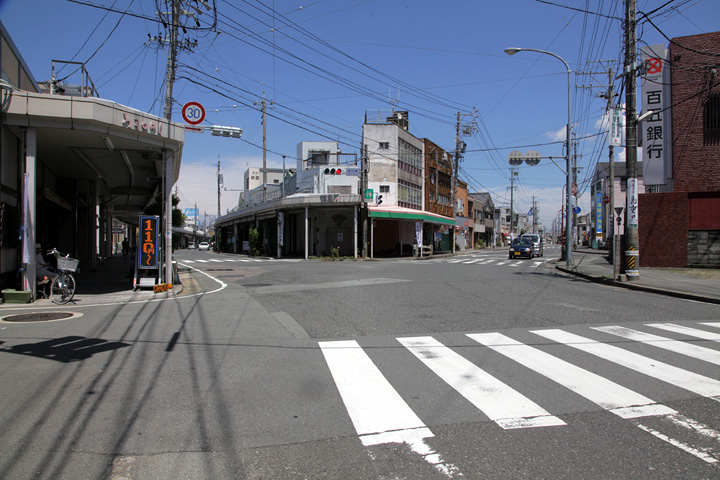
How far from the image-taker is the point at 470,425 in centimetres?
407

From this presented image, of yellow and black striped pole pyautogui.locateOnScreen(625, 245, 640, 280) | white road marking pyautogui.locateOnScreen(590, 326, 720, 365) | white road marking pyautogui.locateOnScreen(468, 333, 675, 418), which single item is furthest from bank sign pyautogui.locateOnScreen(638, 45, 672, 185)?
white road marking pyautogui.locateOnScreen(468, 333, 675, 418)

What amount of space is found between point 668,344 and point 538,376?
308 cm

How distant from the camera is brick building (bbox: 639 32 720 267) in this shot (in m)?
21.7

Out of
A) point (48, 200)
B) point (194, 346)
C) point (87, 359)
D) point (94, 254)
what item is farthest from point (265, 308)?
point (94, 254)

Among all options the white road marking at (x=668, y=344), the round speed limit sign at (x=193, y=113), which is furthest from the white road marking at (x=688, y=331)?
the round speed limit sign at (x=193, y=113)

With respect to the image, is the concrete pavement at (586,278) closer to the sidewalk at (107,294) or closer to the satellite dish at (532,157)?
the sidewalk at (107,294)

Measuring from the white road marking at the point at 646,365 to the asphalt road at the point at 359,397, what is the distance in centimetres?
3

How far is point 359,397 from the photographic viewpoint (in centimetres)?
476

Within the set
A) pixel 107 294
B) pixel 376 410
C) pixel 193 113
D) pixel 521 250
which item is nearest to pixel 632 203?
pixel 376 410

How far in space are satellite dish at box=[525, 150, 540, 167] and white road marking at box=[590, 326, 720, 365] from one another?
20102mm

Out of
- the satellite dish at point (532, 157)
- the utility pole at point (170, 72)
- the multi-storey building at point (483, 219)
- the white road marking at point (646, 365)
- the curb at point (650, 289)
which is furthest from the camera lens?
the multi-storey building at point (483, 219)

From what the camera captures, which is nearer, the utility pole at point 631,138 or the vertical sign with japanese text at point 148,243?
the vertical sign with japanese text at point 148,243

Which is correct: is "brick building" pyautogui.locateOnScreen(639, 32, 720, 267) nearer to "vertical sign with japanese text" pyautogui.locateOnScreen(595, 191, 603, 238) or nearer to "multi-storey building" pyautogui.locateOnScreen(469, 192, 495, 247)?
"vertical sign with japanese text" pyautogui.locateOnScreen(595, 191, 603, 238)

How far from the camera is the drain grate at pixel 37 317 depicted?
348 inches
